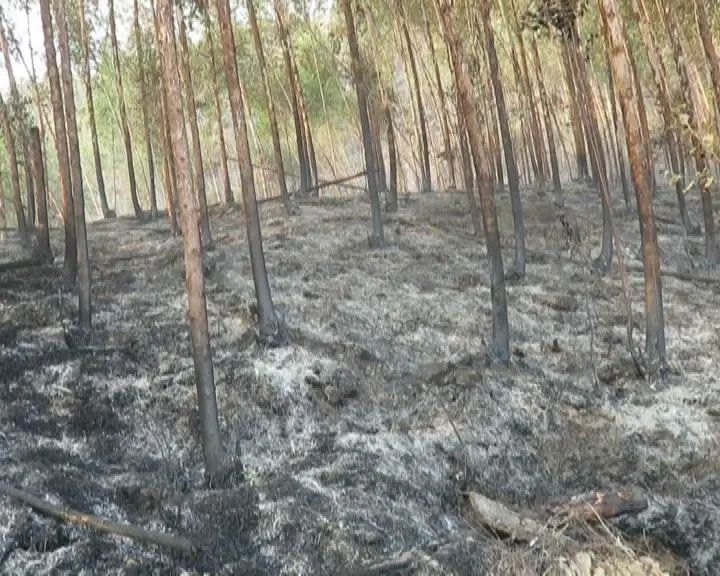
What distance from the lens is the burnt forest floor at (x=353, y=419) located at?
215 inches

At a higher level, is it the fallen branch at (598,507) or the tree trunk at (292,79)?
the tree trunk at (292,79)

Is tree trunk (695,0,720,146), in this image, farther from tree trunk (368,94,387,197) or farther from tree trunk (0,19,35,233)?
tree trunk (0,19,35,233)

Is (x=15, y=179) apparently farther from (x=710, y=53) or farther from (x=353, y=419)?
(x=710, y=53)

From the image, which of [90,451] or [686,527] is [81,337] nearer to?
[90,451]

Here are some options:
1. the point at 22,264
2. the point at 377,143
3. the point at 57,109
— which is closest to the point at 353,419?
the point at 57,109

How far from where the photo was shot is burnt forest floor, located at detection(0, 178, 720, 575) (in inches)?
215

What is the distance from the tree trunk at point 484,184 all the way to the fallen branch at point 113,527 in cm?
460

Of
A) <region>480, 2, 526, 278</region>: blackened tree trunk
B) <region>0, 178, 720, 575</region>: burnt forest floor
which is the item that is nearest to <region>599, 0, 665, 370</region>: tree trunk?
<region>0, 178, 720, 575</region>: burnt forest floor

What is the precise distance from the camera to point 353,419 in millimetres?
7559

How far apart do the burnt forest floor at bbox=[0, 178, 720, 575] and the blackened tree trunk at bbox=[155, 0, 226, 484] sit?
33 cm

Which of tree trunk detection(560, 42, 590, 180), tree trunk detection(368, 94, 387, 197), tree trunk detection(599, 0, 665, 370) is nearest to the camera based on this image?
tree trunk detection(599, 0, 665, 370)

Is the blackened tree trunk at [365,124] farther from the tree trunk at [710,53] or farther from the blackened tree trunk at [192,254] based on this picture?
the blackened tree trunk at [192,254]

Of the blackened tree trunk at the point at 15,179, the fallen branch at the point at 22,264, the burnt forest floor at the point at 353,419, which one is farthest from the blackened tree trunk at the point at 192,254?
the blackened tree trunk at the point at 15,179

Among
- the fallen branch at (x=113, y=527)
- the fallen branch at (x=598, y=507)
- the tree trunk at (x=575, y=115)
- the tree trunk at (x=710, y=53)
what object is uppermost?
the tree trunk at (x=575, y=115)
